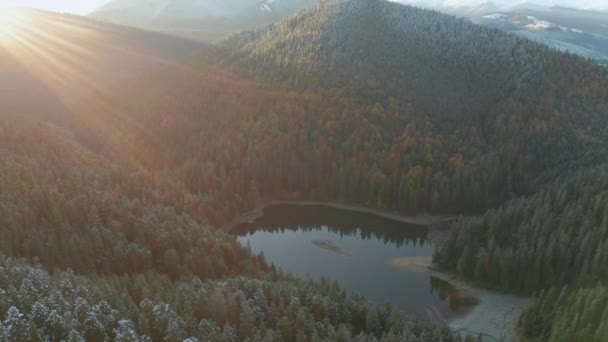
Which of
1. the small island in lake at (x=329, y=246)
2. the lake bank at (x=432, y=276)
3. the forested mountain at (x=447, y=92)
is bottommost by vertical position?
the small island in lake at (x=329, y=246)

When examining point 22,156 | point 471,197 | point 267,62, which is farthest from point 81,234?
point 267,62

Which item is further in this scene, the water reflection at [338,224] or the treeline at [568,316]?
the water reflection at [338,224]

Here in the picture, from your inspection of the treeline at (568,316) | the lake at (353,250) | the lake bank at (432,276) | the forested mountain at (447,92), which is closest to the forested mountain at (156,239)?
the lake bank at (432,276)

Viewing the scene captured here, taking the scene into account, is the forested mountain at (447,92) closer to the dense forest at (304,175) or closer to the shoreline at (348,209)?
the dense forest at (304,175)

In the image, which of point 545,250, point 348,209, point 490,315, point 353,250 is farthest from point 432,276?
point 348,209

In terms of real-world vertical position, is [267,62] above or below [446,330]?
above

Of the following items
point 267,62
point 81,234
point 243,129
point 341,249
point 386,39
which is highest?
point 386,39

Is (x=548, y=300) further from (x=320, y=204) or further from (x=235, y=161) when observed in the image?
(x=235, y=161)
